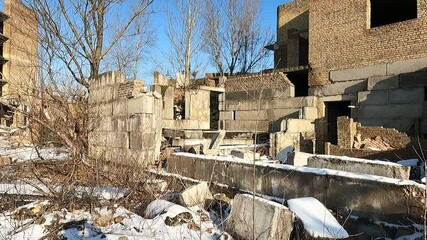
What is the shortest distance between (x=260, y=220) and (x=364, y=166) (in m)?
2.66

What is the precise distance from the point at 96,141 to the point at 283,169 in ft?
15.5

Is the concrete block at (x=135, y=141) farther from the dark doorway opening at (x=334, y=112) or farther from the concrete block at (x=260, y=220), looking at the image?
the dark doorway opening at (x=334, y=112)

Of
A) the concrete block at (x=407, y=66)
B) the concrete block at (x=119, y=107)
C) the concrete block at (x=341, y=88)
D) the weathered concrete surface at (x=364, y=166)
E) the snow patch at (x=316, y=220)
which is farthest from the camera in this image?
the concrete block at (x=341, y=88)

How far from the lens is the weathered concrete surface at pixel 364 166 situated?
5.05 metres

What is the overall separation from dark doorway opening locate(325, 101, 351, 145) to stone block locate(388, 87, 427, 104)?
2.40m

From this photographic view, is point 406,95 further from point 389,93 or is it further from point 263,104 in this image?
point 263,104

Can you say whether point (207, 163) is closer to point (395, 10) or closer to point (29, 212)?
point (29, 212)

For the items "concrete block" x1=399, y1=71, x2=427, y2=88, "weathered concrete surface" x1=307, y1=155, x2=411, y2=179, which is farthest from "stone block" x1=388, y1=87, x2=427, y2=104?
"weathered concrete surface" x1=307, y1=155, x2=411, y2=179

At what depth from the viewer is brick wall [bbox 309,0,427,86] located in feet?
37.6

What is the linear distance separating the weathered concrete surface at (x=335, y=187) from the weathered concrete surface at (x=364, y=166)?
134cm

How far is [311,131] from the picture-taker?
13211mm

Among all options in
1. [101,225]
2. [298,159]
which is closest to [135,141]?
[101,225]

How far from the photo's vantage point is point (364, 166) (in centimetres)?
543

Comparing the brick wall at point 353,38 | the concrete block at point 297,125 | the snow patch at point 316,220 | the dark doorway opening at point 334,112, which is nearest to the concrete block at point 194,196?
the snow patch at point 316,220
